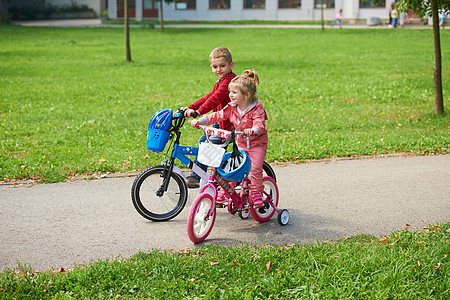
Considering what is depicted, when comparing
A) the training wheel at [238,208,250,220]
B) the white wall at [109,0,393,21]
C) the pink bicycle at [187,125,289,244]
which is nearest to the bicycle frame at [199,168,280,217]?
the pink bicycle at [187,125,289,244]

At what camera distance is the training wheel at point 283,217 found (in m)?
5.82

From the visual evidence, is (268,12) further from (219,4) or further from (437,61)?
(437,61)

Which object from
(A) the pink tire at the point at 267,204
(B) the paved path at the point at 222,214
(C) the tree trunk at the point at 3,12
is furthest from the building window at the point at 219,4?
(A) the pink tire at the point at 267,204

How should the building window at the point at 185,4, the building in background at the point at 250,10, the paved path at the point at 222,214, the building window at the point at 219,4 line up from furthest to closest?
the building window at the point at 185,4 → the building window at the point at 219,4 → the building in background at the point at 250,10 → the paved path at the point at 222,214

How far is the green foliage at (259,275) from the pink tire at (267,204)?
2.74 ft

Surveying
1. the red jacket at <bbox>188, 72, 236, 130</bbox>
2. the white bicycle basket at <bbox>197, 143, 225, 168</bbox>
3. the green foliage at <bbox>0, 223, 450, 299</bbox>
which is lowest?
the green foliage at <bbox>0, 223, 450, 299</bbox>

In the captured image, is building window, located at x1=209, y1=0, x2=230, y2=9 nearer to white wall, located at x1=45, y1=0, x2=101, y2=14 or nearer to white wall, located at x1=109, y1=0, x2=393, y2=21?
white wall, located at x1=109, y1=0, x2=393, y2=21

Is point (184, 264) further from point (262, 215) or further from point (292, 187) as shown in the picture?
point (292, 187)

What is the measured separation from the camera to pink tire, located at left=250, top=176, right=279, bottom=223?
5.88m

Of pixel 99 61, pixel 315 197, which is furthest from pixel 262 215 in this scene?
pixel 99 61

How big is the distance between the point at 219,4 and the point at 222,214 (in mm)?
59024

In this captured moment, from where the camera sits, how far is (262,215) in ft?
19.5

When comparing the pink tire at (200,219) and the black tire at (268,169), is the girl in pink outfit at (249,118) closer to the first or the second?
the pink tire at (200,219)

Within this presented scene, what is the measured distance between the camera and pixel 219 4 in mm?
62781
